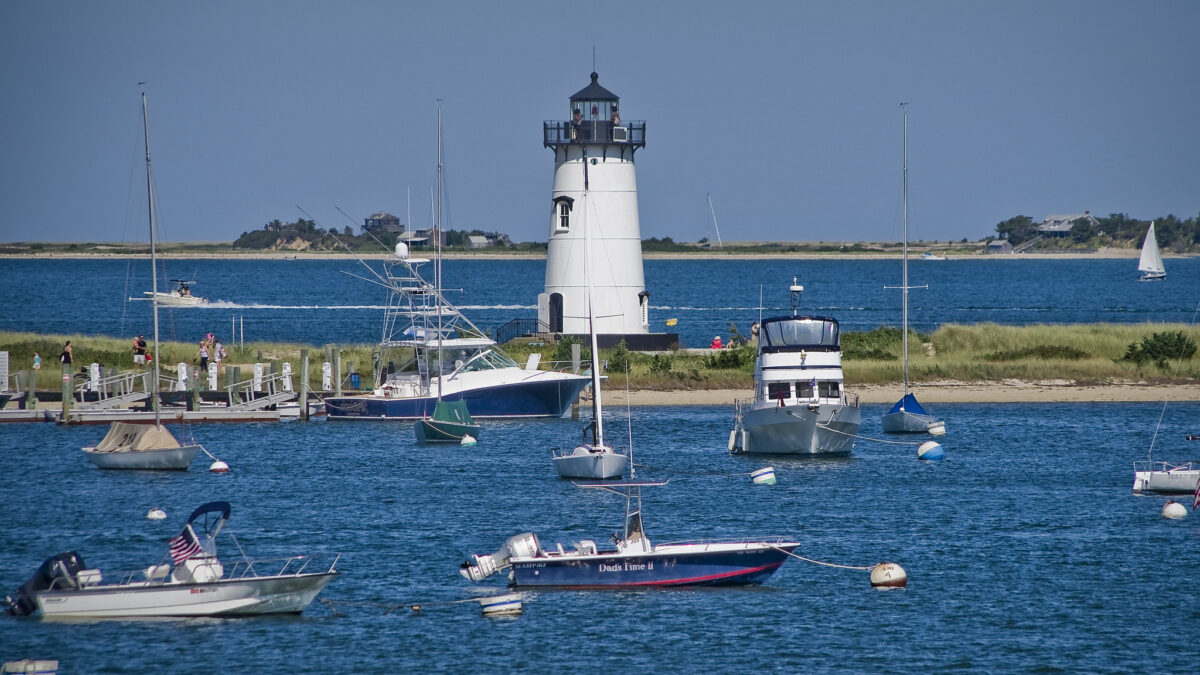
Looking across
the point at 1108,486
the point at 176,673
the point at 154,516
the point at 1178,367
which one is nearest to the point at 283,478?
the point at 154,516

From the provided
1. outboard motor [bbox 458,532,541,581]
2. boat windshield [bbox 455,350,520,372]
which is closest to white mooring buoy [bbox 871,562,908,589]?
outboard motor [bbox 458,532,541,581]

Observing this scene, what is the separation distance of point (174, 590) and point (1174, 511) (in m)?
22.4

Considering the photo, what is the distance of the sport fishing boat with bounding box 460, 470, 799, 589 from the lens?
27.0 m

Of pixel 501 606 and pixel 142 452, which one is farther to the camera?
pixel 142 452

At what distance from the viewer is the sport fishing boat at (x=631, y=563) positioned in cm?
2703

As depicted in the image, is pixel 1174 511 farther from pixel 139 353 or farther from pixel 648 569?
pixel 139 353

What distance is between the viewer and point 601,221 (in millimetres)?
61188

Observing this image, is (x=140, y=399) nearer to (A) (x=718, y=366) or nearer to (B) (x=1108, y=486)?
(A) (x=718, y=366)

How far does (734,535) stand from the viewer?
3269 centimetres

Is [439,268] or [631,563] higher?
[439,268]

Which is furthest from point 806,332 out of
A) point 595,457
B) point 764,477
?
point 595,457

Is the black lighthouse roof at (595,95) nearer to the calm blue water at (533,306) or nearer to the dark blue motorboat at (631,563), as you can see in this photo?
the calm blue water at (533,306)

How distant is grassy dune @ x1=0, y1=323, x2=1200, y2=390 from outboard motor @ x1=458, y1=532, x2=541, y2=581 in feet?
89.7

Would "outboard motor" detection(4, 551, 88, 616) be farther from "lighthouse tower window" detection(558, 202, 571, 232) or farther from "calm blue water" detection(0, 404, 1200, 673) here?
"lighthouse tower window" detection(558, 202, 571, 232)
